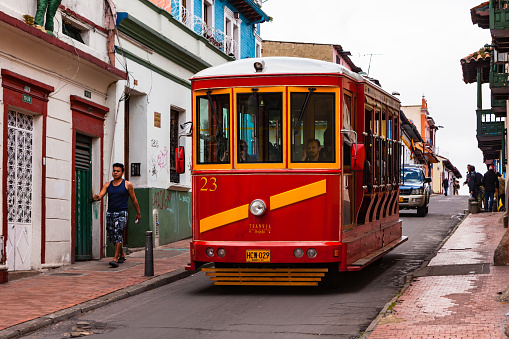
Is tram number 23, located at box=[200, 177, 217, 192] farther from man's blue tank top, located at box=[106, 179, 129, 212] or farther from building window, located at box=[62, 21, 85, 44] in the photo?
building window, located at box=[62, 21, 85, 44]

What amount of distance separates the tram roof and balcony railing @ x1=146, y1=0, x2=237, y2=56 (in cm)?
895

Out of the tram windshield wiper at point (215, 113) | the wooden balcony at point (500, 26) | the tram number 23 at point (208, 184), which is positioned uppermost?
the wooden balcony at point (500, 26)

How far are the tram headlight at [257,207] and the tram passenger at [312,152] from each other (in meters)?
0.85

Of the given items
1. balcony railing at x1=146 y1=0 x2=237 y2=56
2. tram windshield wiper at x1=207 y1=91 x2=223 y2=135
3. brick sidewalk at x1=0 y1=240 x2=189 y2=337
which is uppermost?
balcony railing at x1=146 y1=0 x2=237 y2=56

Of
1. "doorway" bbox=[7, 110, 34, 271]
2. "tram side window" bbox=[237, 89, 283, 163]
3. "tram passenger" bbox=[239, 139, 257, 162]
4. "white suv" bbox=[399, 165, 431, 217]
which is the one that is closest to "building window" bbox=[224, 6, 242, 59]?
"white suv" bbox=[399, 165, 431, 217]

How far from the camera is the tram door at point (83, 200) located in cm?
1563

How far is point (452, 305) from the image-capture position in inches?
366

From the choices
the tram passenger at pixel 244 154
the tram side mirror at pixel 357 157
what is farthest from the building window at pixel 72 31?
the tram side mirror at pixel 357 157

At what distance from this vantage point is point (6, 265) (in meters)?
12.1

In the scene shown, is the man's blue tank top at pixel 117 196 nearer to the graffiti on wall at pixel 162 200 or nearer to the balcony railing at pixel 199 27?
the graffiti on wall at pixel 162 200

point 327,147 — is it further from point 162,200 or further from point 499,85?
point 499,85

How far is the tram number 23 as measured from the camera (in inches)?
441

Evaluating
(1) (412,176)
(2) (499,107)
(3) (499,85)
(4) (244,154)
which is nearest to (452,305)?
(4) (244,154)

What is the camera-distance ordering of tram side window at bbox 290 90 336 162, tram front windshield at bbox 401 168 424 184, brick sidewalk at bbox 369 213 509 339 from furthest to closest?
tram front windshield at bbox 401 168 424 184 < tram side window at bbox 290 90 336 162 < brick sidewalk at bbox 369 213 509 339
